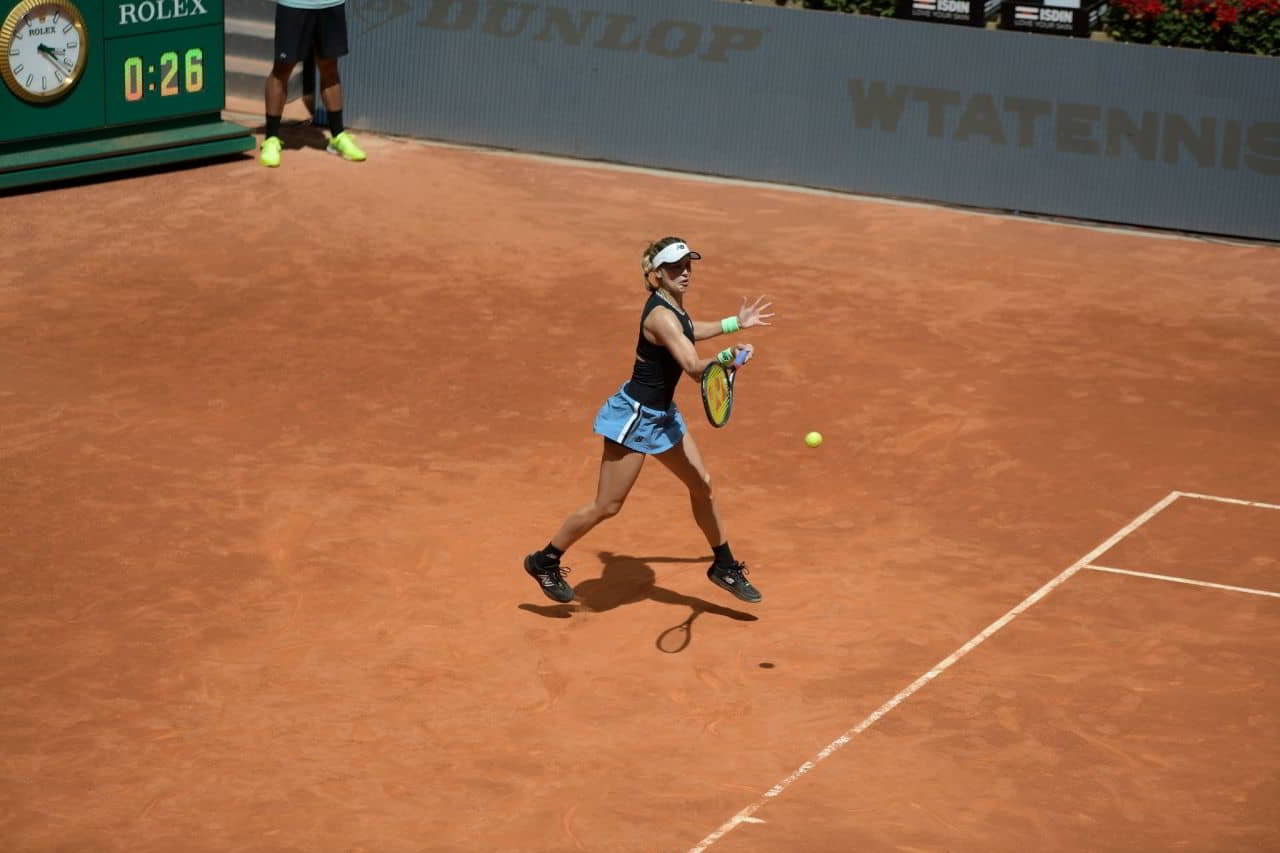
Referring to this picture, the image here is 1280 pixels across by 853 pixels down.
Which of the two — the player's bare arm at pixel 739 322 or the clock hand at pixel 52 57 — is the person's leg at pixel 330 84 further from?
the player's bare arm at pixel 739 322

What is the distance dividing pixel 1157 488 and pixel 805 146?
8173 mm

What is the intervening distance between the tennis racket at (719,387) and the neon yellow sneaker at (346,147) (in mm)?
10653

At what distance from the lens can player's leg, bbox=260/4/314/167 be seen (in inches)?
733

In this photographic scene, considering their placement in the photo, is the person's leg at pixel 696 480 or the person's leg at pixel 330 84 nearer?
the person's leg at pixel 696 480

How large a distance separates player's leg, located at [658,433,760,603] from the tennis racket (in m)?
0.31

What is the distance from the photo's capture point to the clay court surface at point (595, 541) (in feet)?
26.9

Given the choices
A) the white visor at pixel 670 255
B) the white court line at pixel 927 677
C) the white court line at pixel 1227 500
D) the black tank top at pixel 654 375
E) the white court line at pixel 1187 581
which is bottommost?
the white court line at pixel 927 677

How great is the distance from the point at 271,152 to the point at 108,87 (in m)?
1.74

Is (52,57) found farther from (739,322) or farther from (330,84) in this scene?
(739,322)

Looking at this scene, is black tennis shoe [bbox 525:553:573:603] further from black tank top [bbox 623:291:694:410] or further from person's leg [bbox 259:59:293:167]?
person's leg [bbox 259:59:293:167]

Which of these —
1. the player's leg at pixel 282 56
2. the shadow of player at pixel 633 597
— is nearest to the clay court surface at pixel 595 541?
the shadow of player at pixel 633 597

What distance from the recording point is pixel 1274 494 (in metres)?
12.3

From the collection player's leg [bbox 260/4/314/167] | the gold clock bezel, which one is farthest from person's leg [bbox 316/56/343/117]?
the gold clock bezel

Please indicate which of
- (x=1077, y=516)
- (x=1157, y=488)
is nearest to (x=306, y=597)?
(x=1077, y=516)
